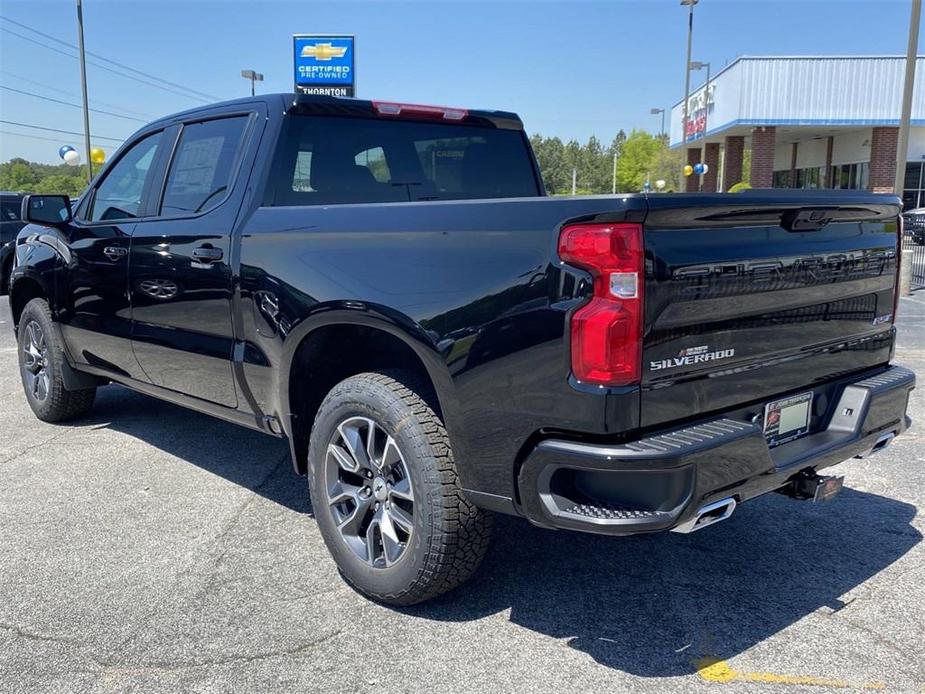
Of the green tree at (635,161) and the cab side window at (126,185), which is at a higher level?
the green tree at (635,161)

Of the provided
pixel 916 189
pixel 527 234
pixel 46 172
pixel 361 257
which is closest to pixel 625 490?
pixel 527 234

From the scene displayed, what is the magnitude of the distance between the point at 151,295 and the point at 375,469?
190cm

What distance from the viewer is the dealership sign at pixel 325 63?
62.7 ft

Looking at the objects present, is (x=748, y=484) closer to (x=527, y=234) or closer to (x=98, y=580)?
(x=527, y=234)

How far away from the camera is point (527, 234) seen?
2.67 meters

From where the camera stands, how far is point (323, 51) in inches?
759

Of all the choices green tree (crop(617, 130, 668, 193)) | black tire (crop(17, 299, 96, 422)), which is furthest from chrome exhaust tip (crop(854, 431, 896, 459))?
green tree (crop(617, 130, 668, 193))

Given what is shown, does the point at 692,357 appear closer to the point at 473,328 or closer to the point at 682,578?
the point at 473,328

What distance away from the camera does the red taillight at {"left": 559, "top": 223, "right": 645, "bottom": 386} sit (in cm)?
250

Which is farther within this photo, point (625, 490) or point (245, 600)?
point (245, 600)

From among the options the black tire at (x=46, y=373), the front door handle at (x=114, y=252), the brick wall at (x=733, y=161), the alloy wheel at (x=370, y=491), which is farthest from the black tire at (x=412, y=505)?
the brick wall at (x=733, y=161)

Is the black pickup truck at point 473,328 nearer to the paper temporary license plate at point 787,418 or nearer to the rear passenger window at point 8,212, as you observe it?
the paper temporary license plate at point 787,418

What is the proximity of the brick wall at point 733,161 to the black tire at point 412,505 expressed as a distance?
114ft

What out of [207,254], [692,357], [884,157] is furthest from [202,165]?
[884,157]
